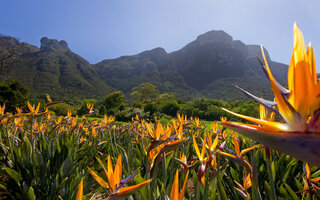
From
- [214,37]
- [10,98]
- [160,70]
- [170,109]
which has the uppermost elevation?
[214,37]

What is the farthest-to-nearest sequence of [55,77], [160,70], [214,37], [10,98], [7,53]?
1. [214,37]
2. [160,70]
3. [55,77]
4. [7,53]
5. [10,98]

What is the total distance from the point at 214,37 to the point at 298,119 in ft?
385

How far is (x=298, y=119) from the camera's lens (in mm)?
316

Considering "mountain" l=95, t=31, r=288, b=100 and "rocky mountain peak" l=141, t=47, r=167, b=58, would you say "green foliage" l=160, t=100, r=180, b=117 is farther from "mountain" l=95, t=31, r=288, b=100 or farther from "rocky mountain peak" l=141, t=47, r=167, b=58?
"rocky mountain peak" l=141, t=47, r=167, b=58

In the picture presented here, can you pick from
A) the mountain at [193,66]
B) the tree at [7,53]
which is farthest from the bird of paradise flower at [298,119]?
the mountain at [193,66]

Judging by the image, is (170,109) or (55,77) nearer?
(170,109)

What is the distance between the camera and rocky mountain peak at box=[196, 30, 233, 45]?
103500mm

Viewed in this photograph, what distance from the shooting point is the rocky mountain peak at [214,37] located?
103500mm

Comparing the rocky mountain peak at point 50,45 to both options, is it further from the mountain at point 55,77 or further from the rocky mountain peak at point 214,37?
the rocky mountain peak at point 214,37

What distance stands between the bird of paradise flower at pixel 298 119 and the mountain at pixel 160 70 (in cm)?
5442

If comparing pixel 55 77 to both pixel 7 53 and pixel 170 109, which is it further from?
pixel 170 109

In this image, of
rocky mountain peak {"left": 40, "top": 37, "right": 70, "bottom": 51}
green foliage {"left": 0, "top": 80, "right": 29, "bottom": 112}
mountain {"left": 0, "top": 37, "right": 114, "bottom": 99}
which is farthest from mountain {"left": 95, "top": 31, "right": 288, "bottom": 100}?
green foliage {"left": 0, "top": 80, "right": 29, "bottom": 112}

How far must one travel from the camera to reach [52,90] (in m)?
48.8

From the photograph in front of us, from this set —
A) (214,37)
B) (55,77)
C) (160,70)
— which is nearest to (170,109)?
(55,77)
